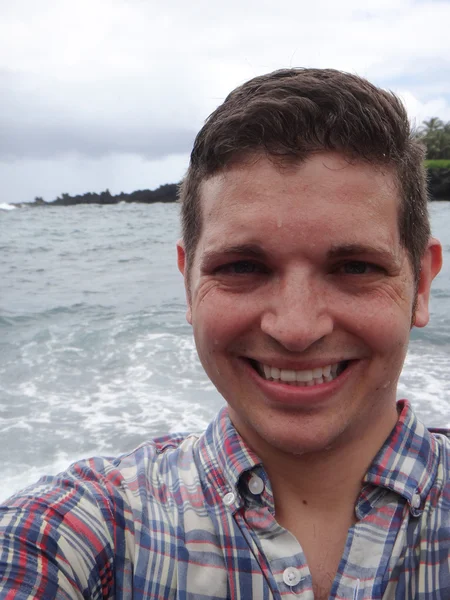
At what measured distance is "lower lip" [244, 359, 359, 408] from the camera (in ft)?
5.50

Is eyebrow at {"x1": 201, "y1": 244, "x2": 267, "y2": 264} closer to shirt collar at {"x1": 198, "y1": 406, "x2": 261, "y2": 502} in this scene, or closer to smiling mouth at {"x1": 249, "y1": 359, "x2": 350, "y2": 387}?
smiling mouth at {"x1": 249, "y1": 359, "x2": 350, "y2": 387}

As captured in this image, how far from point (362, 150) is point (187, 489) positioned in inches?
44.4

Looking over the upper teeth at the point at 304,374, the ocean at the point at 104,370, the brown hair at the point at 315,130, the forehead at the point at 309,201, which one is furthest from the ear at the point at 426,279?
the ocean at the point at 104,370

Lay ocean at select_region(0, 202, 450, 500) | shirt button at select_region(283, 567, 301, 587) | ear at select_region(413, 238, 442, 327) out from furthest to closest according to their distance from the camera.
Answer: ocean at select_region(0, 202, 450, 500), ear at select_region(413, 238, 442, 327), shirt button at select_region(283, 567, 301, 587)

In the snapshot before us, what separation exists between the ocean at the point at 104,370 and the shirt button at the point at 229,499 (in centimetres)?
397

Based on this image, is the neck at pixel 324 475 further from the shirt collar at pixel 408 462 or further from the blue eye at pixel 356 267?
the blue eye at pixel 356 267

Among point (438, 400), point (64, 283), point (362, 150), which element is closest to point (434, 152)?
point (64, 283)

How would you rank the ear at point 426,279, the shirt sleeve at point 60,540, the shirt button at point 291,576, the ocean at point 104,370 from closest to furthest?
the shirt sleeve at point 60,540, the shirt button at point 291,576, the ear at point 426,279, the ocean at point 104,370

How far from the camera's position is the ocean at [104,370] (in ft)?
20.6

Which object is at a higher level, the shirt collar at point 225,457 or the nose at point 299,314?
the nose at point 299,314

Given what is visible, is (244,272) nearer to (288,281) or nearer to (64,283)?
(288,281)

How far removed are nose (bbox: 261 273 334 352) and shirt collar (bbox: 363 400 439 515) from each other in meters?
0.46

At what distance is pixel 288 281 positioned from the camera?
164 cm

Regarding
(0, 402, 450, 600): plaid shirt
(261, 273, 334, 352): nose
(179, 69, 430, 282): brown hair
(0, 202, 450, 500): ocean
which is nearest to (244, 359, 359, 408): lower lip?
(261, 273, 334, 352): nose
